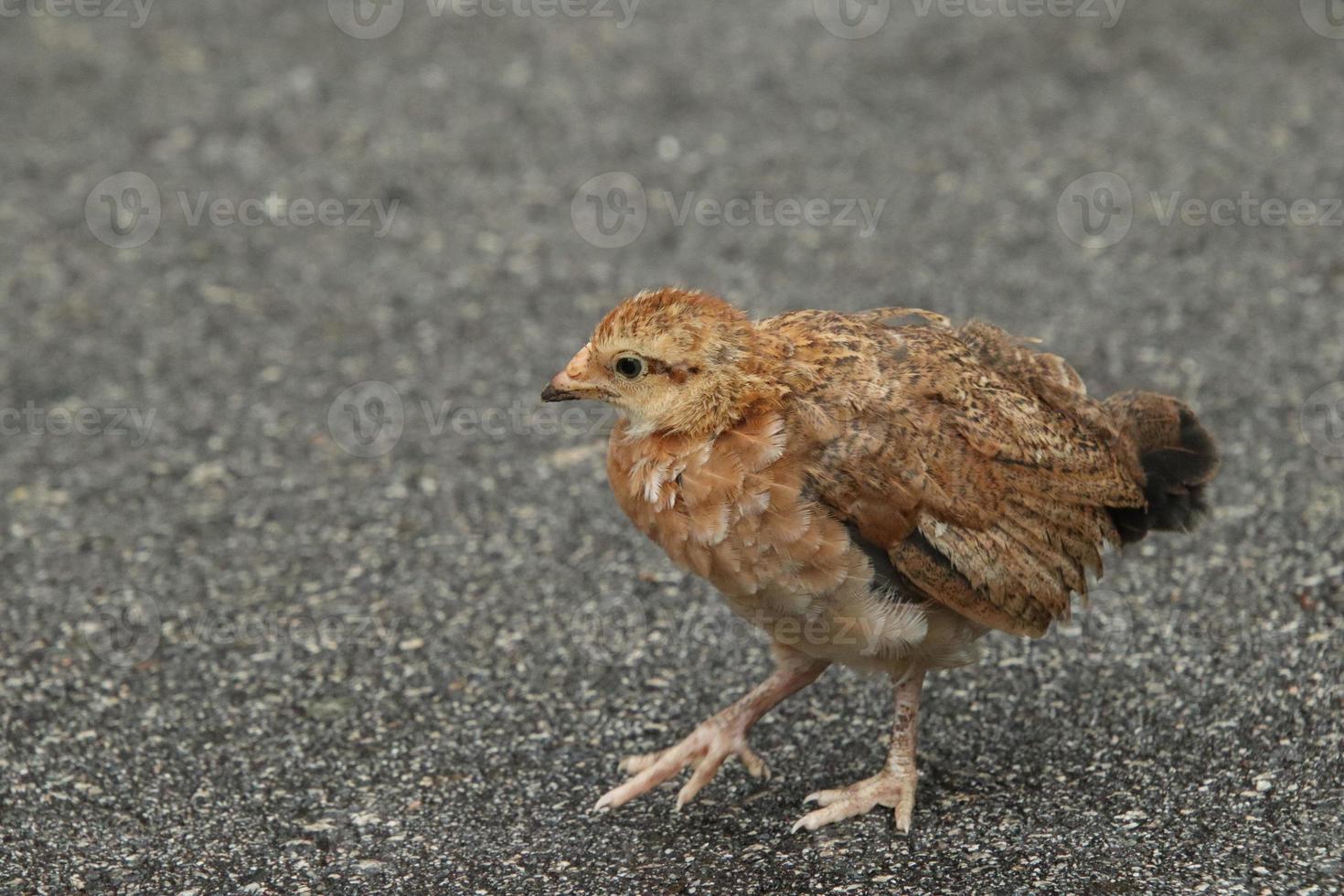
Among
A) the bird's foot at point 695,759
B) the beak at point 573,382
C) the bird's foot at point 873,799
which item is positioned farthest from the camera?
the bird's foot at point 695,759

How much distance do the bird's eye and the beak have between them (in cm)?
10

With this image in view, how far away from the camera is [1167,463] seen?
15.1 feet

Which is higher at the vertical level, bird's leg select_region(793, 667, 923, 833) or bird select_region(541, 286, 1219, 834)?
bird select_region(541, 286, 1219, 834)

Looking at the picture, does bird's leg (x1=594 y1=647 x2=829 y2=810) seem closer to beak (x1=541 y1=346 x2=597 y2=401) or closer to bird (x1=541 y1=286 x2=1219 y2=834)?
bird (x1=541 y1=286 x2=1219 y2=834)

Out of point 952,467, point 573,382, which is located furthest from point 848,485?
point 573,382

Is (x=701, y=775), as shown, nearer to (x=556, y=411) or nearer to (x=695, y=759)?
(x=695, y=759)

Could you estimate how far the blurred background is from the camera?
4.39 meters

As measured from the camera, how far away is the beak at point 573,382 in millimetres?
4223

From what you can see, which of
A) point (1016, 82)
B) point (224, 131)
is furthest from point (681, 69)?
point (224, 131)

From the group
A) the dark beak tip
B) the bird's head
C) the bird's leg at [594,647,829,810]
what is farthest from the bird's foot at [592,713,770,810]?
the dark beak tip

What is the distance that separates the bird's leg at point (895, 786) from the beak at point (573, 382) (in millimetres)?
1222

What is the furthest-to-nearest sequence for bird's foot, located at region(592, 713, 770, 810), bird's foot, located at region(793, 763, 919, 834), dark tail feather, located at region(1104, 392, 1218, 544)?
1. dark tail feather, located at region(1104, 392, 1218, 544)
2. bird's foot, located at region(592, 713, 770, 810)
3. bird's foot, located at region(793, 763, 919, 834)

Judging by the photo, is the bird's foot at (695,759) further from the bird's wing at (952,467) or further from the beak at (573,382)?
the beak at (573,382)

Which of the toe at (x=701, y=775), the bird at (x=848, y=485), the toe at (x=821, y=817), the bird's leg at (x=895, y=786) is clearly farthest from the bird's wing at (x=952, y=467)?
the toe at (x=701, y=775)
